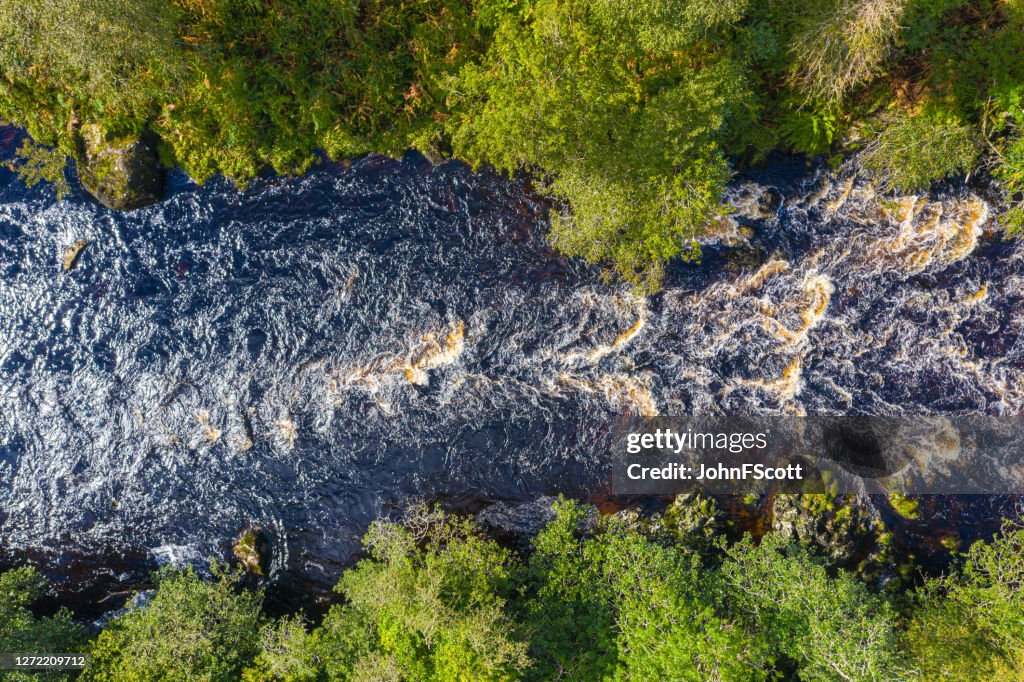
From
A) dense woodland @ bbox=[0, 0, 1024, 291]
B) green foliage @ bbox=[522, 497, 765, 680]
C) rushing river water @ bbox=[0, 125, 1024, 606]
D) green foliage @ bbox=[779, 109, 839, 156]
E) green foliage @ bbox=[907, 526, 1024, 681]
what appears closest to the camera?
dense woodland @ bbox=[0, 0, 1024, 291]

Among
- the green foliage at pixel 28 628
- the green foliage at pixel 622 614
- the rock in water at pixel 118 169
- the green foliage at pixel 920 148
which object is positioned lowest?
the green foliage at pixel 28 628

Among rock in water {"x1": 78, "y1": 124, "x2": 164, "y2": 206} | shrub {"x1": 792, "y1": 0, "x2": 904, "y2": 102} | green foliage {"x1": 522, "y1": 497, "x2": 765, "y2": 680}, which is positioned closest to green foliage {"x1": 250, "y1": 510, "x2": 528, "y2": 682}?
green foliage {"x1": 522, "y1": 497, "x2": 765, "y2": 680}

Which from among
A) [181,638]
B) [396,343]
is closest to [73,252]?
[396,343]

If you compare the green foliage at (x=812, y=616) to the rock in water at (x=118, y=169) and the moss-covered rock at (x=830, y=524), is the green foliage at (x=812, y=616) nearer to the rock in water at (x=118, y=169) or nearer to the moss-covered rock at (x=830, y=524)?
the moss-covered rock at (x=830, y=524)

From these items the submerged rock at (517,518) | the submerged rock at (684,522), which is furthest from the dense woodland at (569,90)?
the submerged rock at (517,518)

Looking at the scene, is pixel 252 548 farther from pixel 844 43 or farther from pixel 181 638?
Result: pixel 844 43

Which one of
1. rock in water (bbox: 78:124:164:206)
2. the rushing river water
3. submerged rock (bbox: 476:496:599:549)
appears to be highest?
rock in water (bbox: 78:124:164:206)

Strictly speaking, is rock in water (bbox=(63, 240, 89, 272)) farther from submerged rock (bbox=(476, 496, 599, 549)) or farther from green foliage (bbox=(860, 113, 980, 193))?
green foliage (bbox=(860, 113, 980, 193))
